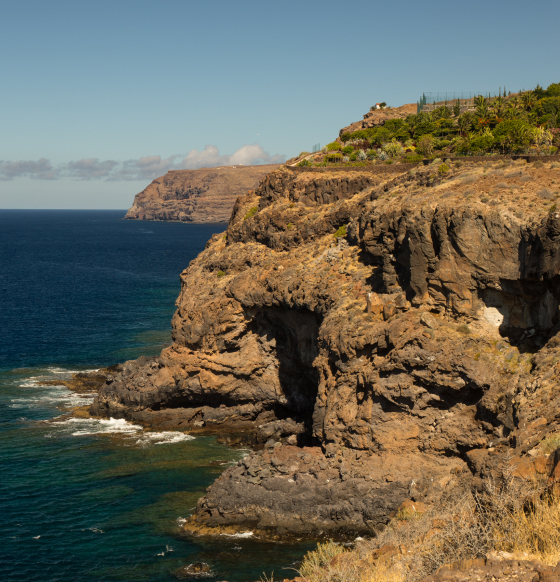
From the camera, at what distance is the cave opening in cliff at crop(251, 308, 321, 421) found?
163ft

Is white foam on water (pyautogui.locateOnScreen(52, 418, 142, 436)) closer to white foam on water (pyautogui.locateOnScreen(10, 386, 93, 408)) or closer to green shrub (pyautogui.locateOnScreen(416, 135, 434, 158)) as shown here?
white foam on water (pyautogui.locateOnScreen(10, 386, 93, 408))

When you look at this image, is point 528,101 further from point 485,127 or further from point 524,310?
point 524,310

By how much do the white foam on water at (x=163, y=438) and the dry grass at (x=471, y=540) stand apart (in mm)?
28933

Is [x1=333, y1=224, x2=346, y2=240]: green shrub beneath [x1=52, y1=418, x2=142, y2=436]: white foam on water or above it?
above

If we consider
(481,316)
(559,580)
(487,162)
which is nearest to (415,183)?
(487,162)

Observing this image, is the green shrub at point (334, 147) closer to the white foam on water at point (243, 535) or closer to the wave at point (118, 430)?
the wave at point (118, 430)

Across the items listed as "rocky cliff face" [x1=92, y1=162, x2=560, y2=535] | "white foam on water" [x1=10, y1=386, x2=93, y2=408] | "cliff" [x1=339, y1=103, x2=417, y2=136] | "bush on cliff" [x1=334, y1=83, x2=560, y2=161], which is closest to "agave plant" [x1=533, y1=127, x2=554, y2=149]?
"bush on cliff" [x1=334, y1=83, x2=560, y2=161]

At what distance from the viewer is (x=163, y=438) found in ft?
167

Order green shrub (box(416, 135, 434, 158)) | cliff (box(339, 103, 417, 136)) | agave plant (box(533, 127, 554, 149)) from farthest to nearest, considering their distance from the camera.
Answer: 1. cliff (box(339, 103, 417, 136))
2. green shrub (box(416, 135, 434, 158))
3. agave plant (box(533, 127, 554, 149))

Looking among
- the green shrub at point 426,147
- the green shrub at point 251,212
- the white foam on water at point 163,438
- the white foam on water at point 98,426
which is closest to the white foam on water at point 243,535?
the white foam on water at point 163,438

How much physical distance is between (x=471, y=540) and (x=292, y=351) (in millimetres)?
35334

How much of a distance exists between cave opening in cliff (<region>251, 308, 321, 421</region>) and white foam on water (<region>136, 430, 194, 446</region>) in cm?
922

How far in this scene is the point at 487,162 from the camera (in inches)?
1742

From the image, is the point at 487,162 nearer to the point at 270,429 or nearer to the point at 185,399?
the point at 270,429
